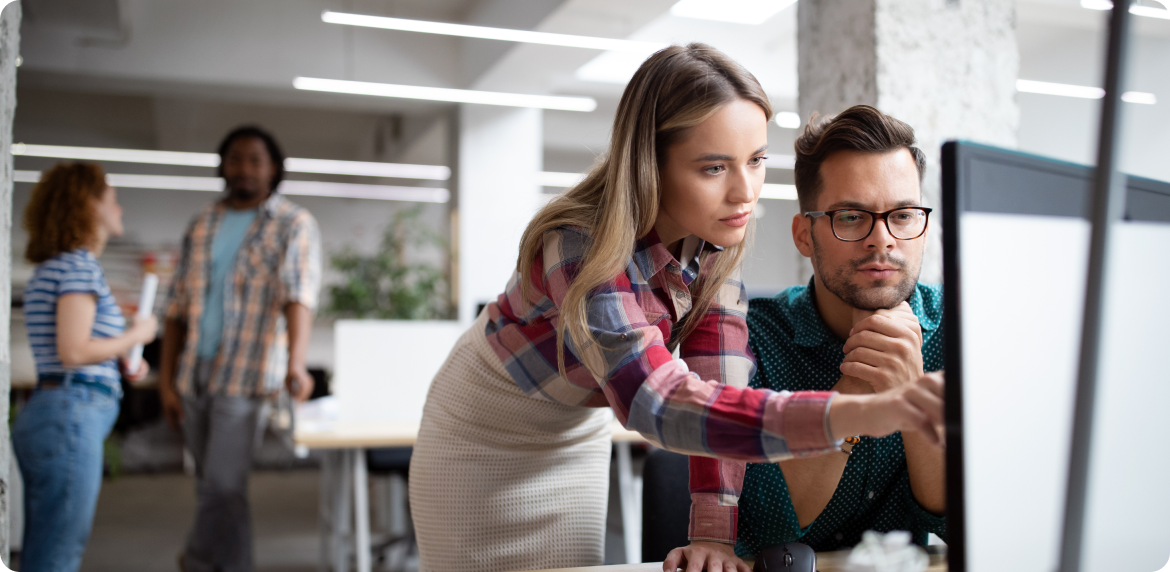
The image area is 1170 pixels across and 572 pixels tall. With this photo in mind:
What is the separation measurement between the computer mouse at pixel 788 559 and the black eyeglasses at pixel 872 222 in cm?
43

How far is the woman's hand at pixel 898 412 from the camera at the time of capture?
64 cm

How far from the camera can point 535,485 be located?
1.20m

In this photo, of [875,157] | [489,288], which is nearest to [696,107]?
[875,157]

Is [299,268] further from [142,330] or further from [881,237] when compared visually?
[881,237]

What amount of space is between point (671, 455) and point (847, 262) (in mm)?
543

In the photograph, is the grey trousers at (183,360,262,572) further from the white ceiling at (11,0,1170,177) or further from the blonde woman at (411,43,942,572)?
the white ceiling at (11,0,1170,177)

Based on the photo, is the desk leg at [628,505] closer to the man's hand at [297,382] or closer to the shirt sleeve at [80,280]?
the man's hand at [297,382]

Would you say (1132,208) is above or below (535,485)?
above

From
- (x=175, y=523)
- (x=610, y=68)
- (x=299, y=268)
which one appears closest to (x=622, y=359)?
(x=299, y=268)

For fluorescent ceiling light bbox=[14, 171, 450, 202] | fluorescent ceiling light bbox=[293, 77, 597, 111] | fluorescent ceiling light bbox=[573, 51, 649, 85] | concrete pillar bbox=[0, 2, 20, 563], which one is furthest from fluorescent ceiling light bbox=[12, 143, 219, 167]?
concrete pillar bbox=[0, 2, 20, 563]

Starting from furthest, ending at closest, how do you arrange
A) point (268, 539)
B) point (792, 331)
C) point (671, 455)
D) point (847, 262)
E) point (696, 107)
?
point (268, 539), point (671, 455), point (792, 331), point (847, 262), point (696, 107)

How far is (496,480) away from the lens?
46.8 inches

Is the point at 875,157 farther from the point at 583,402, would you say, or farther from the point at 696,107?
the point at 583,402

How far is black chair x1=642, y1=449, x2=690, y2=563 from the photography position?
55.6 inches
